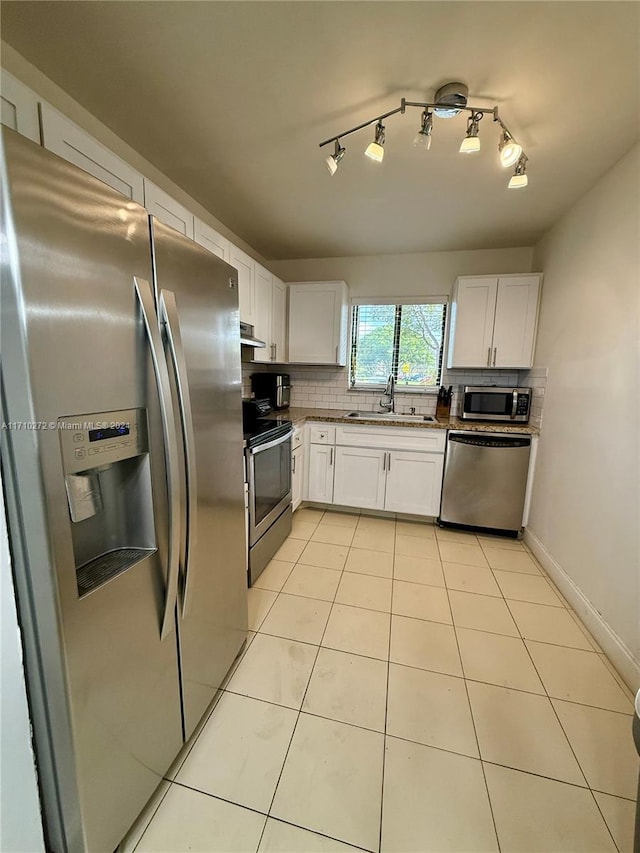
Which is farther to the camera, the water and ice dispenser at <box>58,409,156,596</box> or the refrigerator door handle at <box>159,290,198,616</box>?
the refrigerator door handle at <box>159,290,198,616</box>

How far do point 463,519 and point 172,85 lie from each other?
10.9 feet

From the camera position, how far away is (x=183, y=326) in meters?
1.04

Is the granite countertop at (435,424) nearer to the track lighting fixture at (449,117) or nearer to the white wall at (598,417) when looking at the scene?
the white wall at (598,417)

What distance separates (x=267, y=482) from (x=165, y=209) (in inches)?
64.2

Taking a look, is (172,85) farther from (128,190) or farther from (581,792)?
(581,792)

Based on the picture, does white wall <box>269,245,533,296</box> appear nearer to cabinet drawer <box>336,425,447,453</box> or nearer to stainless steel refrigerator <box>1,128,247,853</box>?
cabinet drawer <box>336,425,447,453</box>

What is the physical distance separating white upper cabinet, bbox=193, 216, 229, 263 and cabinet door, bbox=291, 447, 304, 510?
1.57 meters

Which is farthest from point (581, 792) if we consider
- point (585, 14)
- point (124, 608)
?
point (585, 14)

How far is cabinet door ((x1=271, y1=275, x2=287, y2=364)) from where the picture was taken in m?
3.14

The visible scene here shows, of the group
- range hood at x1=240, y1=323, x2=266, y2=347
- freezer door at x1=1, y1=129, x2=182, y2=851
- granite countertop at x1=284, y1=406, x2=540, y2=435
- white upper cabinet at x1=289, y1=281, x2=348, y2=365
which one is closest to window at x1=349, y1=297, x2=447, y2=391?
white upper cabinet at x1=289, y1=281, x2=348, y2=365

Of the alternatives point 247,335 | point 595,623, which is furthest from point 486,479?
point 247,335

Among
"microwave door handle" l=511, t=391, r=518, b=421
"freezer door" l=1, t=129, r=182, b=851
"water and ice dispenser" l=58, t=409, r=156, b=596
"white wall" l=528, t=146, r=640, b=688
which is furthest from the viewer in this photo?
"microwave door handle" l=511, t=391, r=518, b=421

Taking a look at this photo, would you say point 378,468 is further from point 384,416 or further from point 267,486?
point 267,486

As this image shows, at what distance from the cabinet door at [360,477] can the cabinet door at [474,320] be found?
1219 millimetres
